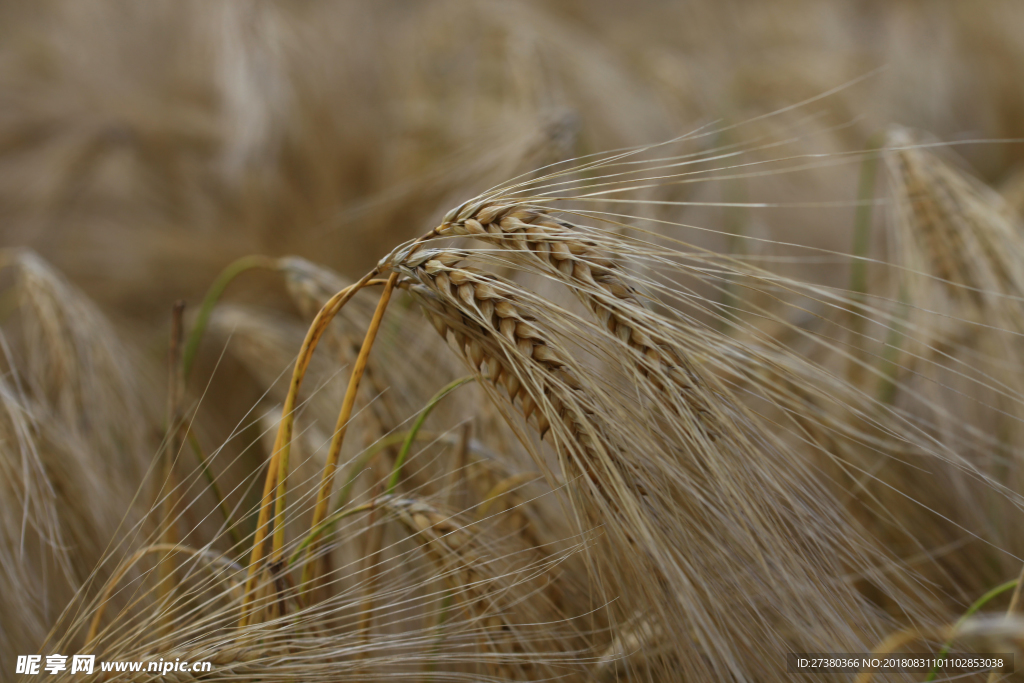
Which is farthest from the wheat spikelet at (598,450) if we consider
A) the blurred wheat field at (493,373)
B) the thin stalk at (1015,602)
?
the thin stalk at (1015,602)

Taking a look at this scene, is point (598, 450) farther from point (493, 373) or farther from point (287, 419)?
point (287, 419)

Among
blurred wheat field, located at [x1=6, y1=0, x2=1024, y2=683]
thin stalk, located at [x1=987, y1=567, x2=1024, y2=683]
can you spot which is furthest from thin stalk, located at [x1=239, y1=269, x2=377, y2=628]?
thin stalk, located at [x1=987, y1=567, x2=1024, y2=683]

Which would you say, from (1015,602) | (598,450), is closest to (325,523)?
(598,450)

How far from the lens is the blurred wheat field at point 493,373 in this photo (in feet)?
1.29

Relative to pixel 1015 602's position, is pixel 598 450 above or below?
above

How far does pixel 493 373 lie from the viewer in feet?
1.37

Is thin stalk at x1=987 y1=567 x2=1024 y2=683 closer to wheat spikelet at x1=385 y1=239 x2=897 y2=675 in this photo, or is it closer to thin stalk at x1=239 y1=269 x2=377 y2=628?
wheat spikelet at x1=385 y1=239 x2=897 y2=675

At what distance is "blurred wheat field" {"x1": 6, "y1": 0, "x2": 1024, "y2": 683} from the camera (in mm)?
393

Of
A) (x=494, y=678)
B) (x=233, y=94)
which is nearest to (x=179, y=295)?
(x=233, y=94)

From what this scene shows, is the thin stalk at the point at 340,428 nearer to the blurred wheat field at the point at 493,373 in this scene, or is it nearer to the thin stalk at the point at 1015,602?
the blurred wheat field at the point at 493,373

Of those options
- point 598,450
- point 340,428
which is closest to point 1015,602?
point 598,450

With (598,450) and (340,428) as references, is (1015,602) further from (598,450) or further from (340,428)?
(340,428)

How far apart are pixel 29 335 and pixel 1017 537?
4.12ft

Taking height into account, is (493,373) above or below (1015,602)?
above
